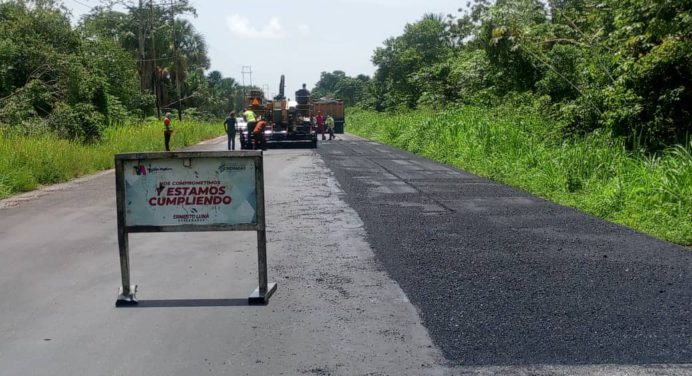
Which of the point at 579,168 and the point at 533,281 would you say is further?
the point at 579,168

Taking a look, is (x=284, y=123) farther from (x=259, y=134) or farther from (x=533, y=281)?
(x=533, y=281)

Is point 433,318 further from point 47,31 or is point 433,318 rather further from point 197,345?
point 47,31

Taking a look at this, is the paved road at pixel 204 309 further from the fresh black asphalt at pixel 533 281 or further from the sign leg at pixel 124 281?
the fresh black asphalt at pixel 533 281

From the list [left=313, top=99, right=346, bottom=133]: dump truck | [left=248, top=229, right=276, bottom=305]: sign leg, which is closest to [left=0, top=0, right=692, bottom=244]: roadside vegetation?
[left=248, top=229, right=276, bottom=305]: sign leg

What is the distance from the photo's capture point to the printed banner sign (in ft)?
20.9

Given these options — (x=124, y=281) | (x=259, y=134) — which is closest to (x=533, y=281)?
(x=124, y=281)

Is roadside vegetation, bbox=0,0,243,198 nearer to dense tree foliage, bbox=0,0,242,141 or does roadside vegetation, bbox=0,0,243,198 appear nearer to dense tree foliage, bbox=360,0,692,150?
dense tree foliage, bbox=0,0,242,141

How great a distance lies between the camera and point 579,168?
1495 centimetres

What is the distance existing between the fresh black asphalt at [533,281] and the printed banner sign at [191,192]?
1.73 m

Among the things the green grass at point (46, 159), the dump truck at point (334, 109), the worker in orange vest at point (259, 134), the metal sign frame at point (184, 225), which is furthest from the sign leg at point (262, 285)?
the dump truck at point (334, 109)

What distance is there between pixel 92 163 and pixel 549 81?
1555 cm

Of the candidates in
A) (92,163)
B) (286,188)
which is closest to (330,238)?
(286,188)

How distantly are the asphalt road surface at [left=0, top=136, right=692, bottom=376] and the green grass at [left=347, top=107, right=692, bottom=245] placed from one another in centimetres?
88

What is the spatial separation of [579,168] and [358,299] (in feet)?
32.1
